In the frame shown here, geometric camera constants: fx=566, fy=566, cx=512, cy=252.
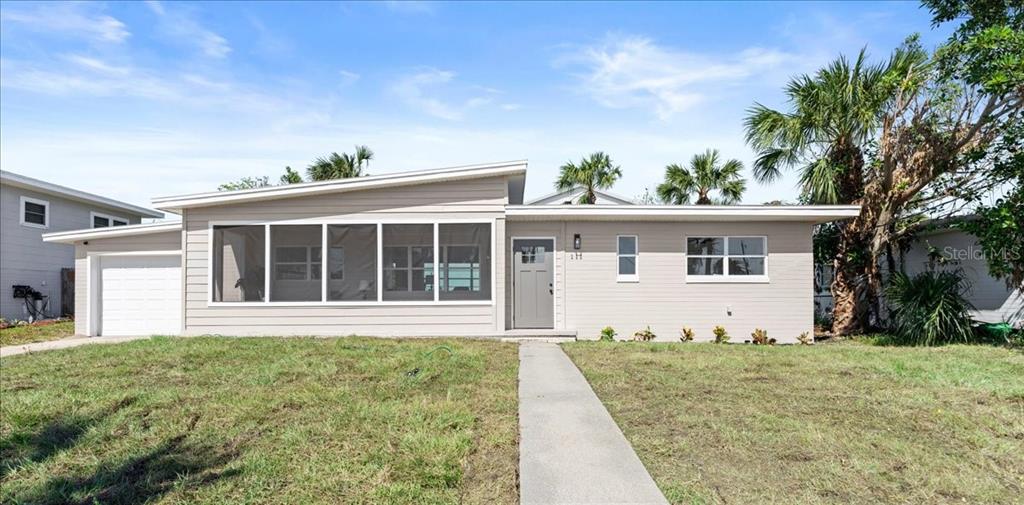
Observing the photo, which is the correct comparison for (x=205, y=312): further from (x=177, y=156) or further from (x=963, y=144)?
(x=963, y=144)

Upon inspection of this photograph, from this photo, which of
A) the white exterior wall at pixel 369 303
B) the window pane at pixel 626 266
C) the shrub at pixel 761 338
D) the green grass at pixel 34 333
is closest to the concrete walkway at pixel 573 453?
the white exterior wall at pixel 369 303

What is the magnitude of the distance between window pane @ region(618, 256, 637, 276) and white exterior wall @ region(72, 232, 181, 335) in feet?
32.7

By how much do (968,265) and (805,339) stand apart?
4959mm

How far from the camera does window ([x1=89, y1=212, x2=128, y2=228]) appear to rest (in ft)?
61.7

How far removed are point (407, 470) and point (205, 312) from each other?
947cm

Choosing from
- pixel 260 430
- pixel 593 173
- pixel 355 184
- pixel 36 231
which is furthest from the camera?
pixel 593 173

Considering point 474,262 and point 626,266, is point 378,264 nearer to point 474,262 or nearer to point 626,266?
point 474,262

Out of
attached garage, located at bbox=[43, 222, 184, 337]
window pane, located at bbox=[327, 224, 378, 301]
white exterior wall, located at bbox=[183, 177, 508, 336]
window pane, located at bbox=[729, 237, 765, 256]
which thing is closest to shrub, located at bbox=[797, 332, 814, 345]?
window pane, located at bbox=[729, 237, 765, 256]

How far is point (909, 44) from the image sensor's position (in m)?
11.9

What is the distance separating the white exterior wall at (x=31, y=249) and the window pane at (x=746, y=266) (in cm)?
1878

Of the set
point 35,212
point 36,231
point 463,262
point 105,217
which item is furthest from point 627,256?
point 105,217

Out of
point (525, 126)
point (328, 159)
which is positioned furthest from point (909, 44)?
point (328, 159)

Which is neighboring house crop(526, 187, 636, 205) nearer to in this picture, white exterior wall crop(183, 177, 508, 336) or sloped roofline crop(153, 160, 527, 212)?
white exterior wall crop(183, 177, 508, 336)

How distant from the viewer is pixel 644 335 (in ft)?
38.1
